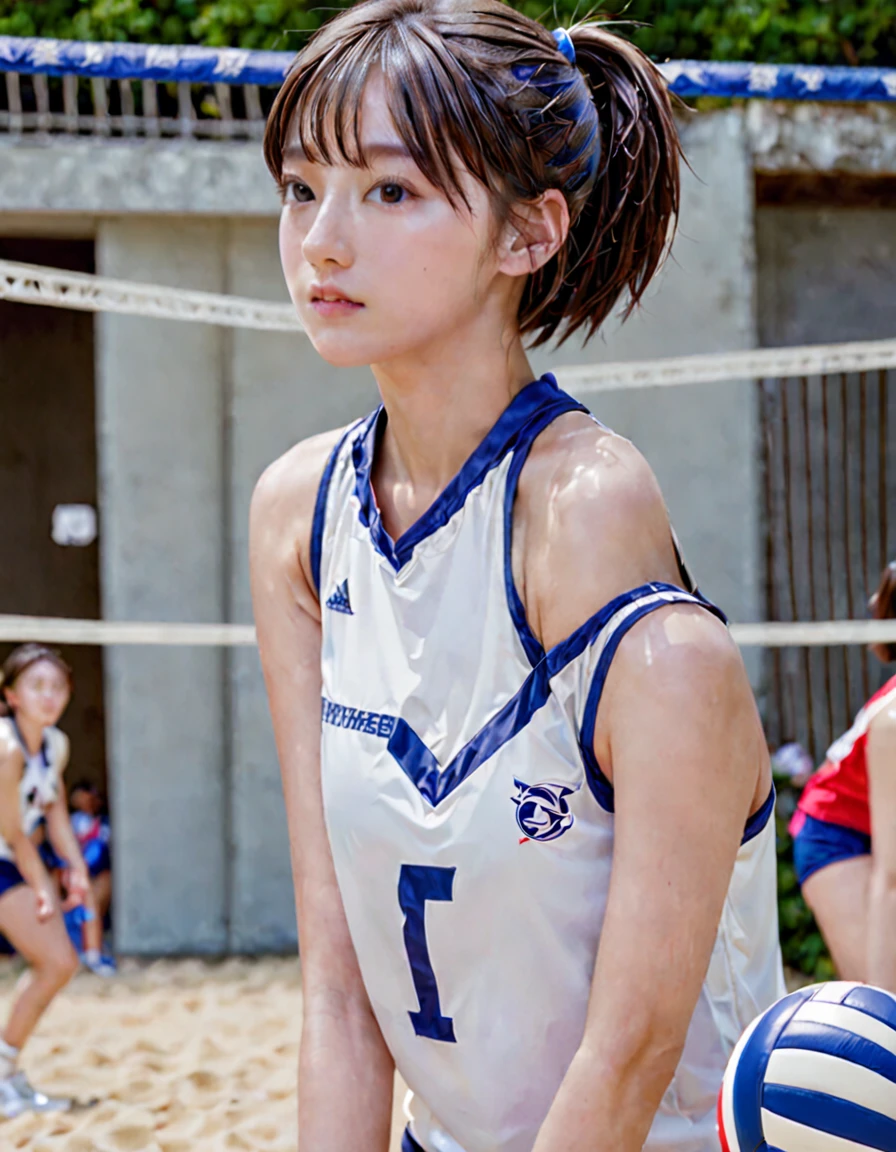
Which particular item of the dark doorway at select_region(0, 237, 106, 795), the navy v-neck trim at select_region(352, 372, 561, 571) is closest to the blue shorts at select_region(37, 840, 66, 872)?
the dark doorway at select_region(0, 237, 106, 795)

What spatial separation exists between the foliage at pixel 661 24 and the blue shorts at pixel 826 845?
3839mm

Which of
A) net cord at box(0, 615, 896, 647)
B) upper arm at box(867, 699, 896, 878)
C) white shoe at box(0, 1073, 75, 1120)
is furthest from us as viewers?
white shoe at box(0, 1073, 75, 1120)

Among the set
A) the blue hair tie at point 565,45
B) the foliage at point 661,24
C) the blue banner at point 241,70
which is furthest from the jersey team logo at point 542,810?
the foliage at point 661,24

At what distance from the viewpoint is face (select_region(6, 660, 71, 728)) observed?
5.33m

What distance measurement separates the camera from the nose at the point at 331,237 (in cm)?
112

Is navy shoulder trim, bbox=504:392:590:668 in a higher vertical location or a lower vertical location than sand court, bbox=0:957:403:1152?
higher

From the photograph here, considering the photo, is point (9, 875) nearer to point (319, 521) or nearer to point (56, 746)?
point (56, 746)

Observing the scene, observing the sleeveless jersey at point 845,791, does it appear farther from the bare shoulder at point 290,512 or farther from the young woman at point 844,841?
the bare shoulder at point 290,512

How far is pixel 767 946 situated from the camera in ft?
4.19

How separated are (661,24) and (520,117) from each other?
5154 millimetres

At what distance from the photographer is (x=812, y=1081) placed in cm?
117

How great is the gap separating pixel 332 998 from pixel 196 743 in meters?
4.76

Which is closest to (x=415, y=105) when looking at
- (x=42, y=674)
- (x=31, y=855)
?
(x=31, y=855)

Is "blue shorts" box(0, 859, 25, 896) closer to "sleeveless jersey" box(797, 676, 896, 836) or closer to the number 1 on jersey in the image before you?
"sleeveless jersey" box(797, 676, 896, 836)
